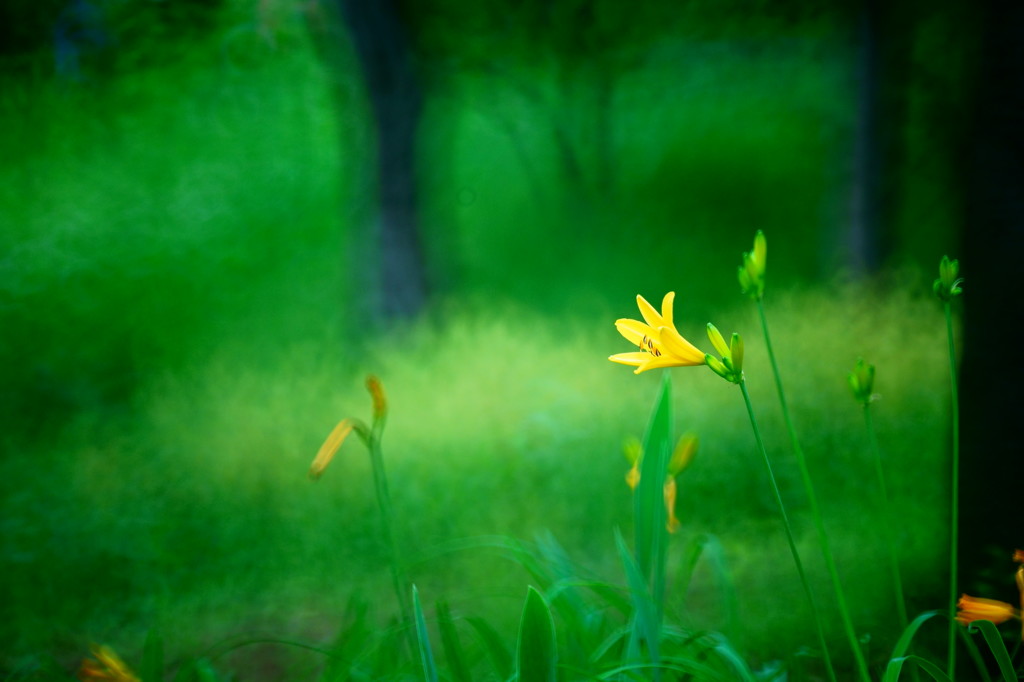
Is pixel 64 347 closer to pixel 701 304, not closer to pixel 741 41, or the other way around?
pixel 701 304

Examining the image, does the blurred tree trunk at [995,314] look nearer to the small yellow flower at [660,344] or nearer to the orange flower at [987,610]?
the orange flower at [987,610]

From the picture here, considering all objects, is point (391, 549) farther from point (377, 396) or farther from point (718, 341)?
point (718, 341)

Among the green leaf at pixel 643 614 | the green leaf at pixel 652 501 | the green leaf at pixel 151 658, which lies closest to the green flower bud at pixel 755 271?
the green leaf at pixel 652 501

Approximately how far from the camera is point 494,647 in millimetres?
1025

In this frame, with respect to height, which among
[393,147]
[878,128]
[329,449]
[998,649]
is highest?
[393,147]

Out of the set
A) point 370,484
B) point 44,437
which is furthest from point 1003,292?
point 44,437

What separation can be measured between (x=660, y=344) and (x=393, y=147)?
2.02 m

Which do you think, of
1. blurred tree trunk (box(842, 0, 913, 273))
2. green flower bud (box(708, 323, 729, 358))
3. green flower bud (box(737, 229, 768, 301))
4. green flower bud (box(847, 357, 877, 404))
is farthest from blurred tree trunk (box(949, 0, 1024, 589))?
blurred tree trunk (box(842, 0, 913, 273))

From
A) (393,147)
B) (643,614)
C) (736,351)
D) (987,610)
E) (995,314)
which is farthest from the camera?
(393,147)

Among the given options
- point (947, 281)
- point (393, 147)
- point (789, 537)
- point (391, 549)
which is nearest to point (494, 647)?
point (391, 549)

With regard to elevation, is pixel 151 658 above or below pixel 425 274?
below

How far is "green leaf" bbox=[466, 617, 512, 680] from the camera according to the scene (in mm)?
1018

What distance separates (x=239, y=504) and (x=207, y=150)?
1239mm

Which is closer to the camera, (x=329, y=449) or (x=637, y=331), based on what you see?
(x=637, y=331)
